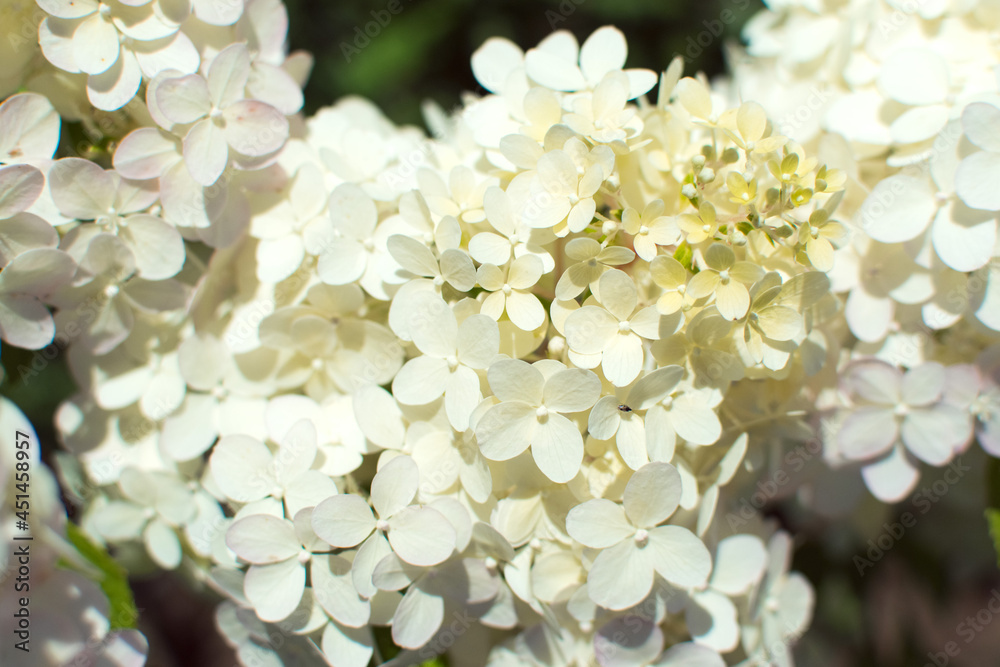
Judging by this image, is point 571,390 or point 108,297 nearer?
point 571,390

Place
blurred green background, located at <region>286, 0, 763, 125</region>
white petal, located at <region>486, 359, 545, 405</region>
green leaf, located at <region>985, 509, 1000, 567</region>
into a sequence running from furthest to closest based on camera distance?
1. blurred green background, located at <region>286, 0, 763, 125</region>
2. green leaf, located at <region>985, 509, 1000, 567</region>
3. white petal, located at <region>486, 359, 545, 405</region>

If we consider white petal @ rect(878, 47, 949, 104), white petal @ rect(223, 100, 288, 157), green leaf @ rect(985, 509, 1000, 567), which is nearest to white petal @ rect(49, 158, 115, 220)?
white petal @ rect(223, 100, 288, 157)

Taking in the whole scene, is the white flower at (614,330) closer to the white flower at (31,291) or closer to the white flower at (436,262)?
the white flower at (436,262)

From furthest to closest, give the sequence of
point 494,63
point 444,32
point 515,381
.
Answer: point 444,32
point 494,63
point 515,381

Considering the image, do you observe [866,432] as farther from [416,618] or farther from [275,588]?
[275,588]

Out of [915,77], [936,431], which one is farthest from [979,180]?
[936,431]

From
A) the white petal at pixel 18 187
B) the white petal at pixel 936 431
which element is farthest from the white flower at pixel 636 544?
the white petal at pixel 18 187

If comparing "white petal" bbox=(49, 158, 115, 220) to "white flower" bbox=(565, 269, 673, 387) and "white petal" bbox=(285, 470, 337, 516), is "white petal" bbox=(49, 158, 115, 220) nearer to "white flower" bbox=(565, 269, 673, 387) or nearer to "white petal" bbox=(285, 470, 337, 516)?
"white petal" bbox=(285, 470, 337, 516)
